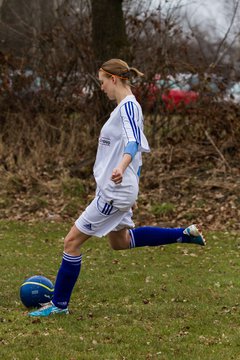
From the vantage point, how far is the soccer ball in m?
6.71

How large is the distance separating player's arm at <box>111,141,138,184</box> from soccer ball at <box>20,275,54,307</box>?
139cm

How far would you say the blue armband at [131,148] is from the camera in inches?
240

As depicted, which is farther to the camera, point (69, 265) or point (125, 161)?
point (69, 265)

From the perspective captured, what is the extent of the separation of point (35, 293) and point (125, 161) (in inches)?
61.2

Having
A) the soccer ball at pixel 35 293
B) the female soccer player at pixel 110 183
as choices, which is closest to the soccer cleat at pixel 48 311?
the female soccer player at pixel 110 183

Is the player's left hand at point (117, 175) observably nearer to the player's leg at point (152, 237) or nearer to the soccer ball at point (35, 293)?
the player's leg at point (152, 237)

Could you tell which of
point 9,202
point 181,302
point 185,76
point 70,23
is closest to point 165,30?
point 185,76

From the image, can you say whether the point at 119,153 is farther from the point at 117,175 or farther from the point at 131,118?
the point at 117,175

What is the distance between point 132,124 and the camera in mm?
6234

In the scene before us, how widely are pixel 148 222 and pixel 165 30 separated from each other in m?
4.74

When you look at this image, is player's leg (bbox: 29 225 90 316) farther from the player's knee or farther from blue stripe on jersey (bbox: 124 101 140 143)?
blue stripe on jersey (bbox: 124 101 140 143)

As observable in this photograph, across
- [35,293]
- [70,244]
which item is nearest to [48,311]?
[35,293]

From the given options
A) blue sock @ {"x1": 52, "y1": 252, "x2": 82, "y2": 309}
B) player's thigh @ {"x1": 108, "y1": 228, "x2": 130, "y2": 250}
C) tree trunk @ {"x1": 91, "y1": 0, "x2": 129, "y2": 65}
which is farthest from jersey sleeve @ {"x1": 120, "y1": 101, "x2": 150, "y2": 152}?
tree trunk @ {"x1": 91, "y1": 0, "x2": 129, "y2": 65}

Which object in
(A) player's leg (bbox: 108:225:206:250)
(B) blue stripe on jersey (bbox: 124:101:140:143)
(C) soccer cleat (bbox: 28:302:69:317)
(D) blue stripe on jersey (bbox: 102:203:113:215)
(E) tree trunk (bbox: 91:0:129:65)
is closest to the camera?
(B) blue stripe on jersey (bbox: 124:101:140:143)
